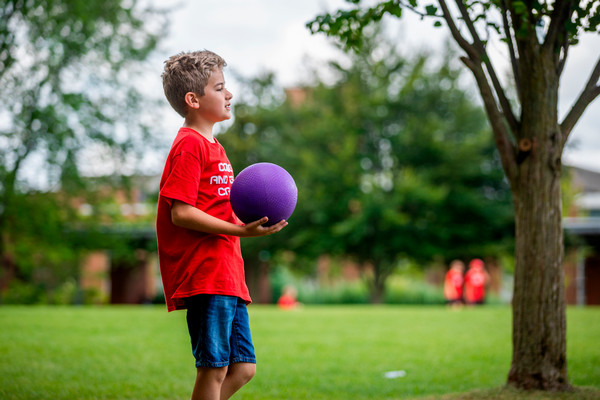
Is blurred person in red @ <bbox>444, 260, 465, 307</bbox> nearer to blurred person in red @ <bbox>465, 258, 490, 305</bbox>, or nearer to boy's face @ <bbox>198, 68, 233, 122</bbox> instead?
blurred person in red @ <bbox>465, 258, 490, 305</bbox>

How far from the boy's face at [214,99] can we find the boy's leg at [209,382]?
136 cm

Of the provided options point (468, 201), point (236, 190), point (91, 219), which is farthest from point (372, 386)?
point (468, 201)

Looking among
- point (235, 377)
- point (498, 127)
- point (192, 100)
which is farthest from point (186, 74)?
point (498, 127)

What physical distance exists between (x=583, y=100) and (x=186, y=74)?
12.0ft

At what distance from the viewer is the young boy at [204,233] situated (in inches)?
137

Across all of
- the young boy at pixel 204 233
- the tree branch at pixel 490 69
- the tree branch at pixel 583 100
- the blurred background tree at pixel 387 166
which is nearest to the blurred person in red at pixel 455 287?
the blurred background tree at pixel 387 166

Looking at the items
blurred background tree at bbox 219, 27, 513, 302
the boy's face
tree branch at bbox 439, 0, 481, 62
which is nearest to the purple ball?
the boy's face

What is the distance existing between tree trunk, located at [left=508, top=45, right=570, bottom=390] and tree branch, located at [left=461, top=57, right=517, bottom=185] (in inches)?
2.3

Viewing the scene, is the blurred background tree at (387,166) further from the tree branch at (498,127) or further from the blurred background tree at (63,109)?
the tree branch at (498,127)

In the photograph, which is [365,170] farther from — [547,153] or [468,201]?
[547,153]

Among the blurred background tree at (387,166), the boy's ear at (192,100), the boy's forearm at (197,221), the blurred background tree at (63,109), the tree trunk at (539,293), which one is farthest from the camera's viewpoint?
the blurred background tree at (387,166)

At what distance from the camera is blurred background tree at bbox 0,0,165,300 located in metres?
24.8

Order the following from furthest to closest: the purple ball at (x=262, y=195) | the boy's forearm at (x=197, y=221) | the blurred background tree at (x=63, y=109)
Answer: the blurred background tree at (x=63, y=109), the purple ball at (x=262, y=195), the boy's forearm at (x=197, y=221)

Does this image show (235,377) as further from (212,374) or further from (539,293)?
(539,293)
